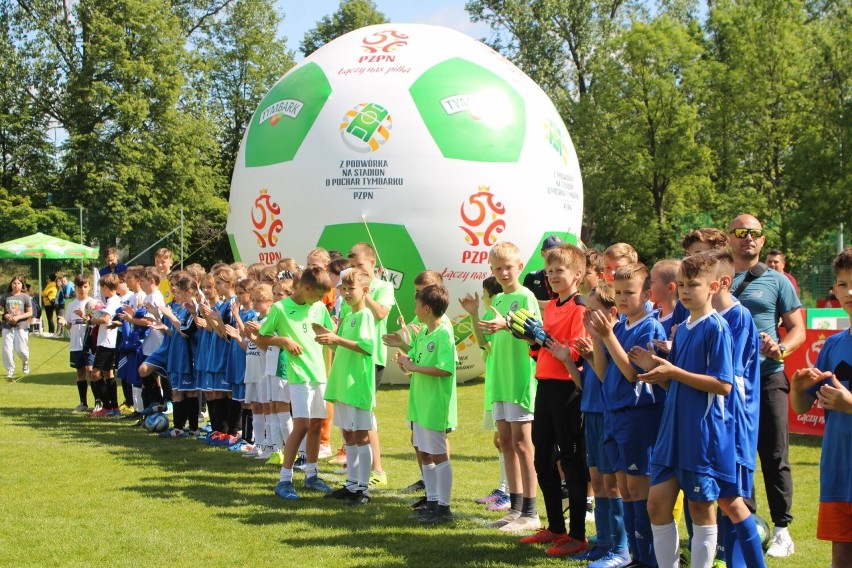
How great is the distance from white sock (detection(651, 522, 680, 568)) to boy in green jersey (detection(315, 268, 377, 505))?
288cm

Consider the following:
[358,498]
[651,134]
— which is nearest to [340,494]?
[358,498]

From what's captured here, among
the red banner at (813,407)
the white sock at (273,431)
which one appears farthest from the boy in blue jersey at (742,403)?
the red banner at (813,407)

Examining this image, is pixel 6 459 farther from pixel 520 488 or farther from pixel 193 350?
pixel 520 488

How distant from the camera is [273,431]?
9125 millimetres

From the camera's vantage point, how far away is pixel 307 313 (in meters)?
7.96

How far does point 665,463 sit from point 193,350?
716 cm

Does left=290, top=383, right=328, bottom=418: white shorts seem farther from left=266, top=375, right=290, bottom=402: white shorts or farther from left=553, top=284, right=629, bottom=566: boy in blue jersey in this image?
left=553, top=284, right=629, bottom=566: boy in blue jersey

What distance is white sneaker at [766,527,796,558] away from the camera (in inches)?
224

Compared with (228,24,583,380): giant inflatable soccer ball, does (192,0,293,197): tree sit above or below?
above

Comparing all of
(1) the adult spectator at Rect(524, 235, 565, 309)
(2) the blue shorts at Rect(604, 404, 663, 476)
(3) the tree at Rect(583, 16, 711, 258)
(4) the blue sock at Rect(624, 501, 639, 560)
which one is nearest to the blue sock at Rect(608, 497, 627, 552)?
(4) the blue sock at Rect(624, 501, 639, 560)

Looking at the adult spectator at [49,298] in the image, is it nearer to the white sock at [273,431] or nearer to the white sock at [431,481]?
the white sock at [273,431]

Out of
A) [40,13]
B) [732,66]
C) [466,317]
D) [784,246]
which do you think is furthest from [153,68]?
[466,317]

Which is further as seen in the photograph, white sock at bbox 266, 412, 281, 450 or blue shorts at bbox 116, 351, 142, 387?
blue shorts at bbox 116, 351, 142, 387

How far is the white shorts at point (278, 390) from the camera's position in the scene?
880 centimetres
